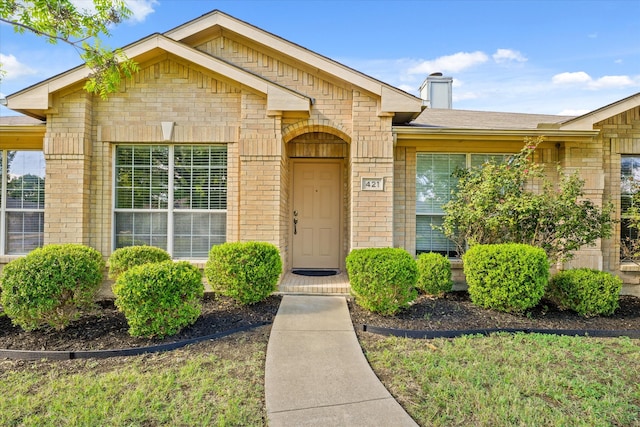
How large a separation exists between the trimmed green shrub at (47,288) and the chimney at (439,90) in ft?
35.2

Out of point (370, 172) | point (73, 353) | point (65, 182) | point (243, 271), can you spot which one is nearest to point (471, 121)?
point (370, 172)

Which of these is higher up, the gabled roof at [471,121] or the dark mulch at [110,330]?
the gabled roof at [471,121]

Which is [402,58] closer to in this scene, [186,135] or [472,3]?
[472,3]

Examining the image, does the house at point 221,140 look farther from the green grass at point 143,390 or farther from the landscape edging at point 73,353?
the green grass at point 143,390

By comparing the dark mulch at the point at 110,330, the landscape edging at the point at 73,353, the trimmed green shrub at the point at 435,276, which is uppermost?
the trimmed green shrub at the point at 435,276

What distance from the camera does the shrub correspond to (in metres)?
5.19

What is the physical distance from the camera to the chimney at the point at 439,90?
11.0 metres

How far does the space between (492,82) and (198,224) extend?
11008 millimetres

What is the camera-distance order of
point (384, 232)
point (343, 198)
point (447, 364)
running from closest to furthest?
point (447, 364), point (384, 232), point (343, 198)

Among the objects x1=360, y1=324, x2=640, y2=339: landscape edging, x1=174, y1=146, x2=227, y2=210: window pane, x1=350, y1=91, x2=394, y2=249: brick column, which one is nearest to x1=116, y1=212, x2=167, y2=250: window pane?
x1=174, y1=146, x2=227, y2=210: window pane

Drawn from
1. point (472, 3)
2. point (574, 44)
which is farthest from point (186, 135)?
point (574, 44)

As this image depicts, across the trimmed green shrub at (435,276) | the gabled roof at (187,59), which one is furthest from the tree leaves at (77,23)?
the trimmed green shrub at (435,276)

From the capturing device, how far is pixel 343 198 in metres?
7.44

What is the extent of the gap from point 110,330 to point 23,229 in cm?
425
